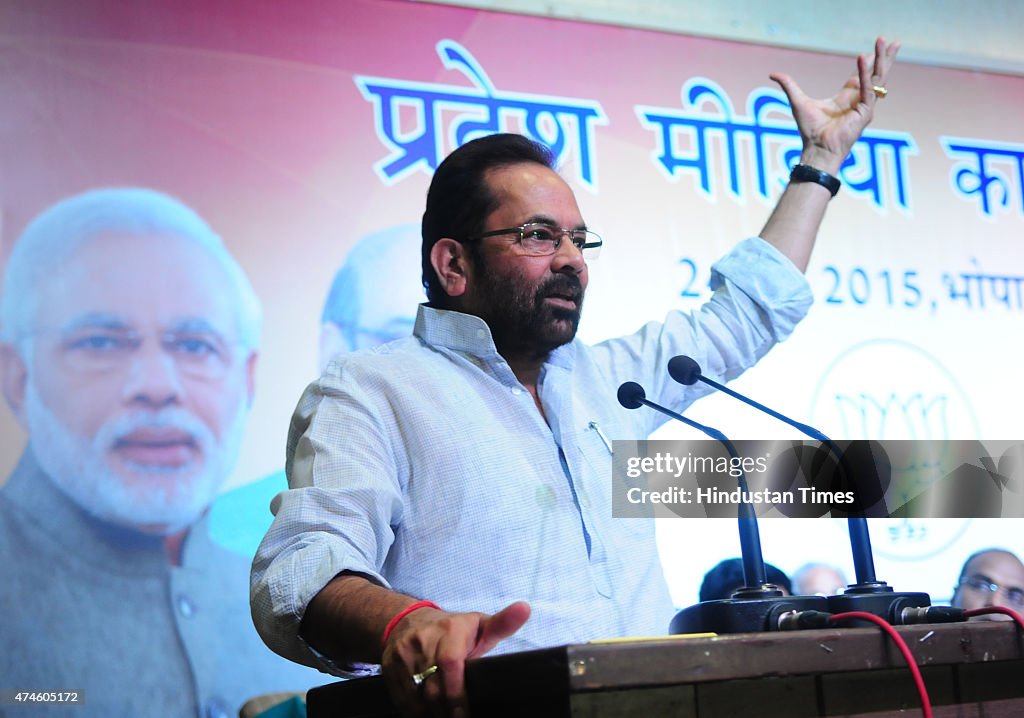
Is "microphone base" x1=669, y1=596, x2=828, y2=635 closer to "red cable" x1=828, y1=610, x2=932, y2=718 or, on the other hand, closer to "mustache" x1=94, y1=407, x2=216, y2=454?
"red cable" x1=828, y1=610, x2=932, y2=718

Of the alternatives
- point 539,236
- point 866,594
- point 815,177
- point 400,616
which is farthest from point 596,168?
point 400,616

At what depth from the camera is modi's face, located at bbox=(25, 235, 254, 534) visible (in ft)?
8.14

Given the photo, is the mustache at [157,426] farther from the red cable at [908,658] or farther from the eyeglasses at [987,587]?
the eyeglasses at [987,587]

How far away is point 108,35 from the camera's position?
2674 mm

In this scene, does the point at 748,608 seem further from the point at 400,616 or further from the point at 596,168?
the point at 596,168

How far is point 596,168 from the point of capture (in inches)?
120

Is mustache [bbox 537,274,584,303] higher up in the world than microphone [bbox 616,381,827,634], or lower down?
higher up

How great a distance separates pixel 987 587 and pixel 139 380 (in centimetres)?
217

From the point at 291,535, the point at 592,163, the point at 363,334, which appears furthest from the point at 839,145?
the point at 291,535

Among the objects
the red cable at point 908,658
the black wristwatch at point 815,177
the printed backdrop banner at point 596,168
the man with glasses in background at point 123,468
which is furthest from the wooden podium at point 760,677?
the printed backdrop banner at point 596,168

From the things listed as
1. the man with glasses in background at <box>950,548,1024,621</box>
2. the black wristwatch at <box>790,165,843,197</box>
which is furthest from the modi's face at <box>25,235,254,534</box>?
the man with glasses in background at <box>950,548,1024,621</box>

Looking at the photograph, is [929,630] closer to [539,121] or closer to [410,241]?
[410,241]

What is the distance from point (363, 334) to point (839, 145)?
1.16 meters

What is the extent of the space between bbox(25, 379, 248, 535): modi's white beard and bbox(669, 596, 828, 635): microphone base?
1548mm
